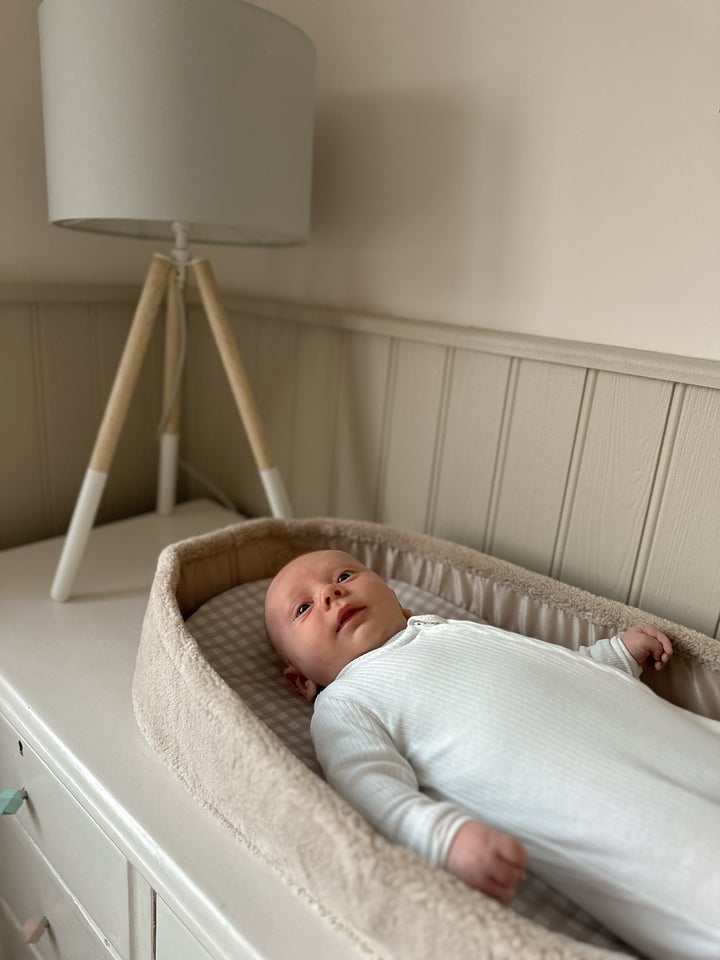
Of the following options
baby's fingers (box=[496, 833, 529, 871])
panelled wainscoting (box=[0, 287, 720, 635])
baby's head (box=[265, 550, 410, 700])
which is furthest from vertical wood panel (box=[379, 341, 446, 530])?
baby's fingers (box=[496, 833, 529, 871])

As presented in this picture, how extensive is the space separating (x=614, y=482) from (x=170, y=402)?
857 millimetres

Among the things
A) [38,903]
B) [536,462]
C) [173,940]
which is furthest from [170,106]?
[38,903]

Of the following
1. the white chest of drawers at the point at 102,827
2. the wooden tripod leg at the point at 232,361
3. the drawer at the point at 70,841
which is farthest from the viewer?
the wooden tripod leg at the point at 232,361

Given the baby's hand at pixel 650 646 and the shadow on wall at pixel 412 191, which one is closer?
the baby's hand at pixel 650 646

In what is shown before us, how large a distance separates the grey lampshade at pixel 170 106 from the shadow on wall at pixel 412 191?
0.22 meters

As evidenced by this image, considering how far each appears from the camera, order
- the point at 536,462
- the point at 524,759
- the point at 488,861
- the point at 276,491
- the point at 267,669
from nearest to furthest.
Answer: the point at 488,861 < the point at 524,759 < the point at 267,669 < the point at 536,462 < the point at 276,491

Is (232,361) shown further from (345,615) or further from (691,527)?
(691,527)

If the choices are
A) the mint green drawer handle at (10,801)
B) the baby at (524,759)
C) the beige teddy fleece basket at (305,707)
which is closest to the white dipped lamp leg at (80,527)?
the beige teddy fleece basket at (305,707)

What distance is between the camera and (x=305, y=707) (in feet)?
2.75

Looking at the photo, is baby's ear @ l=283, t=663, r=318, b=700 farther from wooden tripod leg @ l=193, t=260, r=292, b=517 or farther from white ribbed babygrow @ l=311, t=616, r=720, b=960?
wooden tripod leg @ l=193, t=260, r=292, b=517

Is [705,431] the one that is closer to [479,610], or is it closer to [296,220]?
[479,610]

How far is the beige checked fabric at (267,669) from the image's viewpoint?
60cm

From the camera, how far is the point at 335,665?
2.67 ft

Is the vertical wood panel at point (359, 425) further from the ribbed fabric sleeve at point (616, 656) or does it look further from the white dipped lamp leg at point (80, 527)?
the ribbed fabric sleeve at point (616, 656)
